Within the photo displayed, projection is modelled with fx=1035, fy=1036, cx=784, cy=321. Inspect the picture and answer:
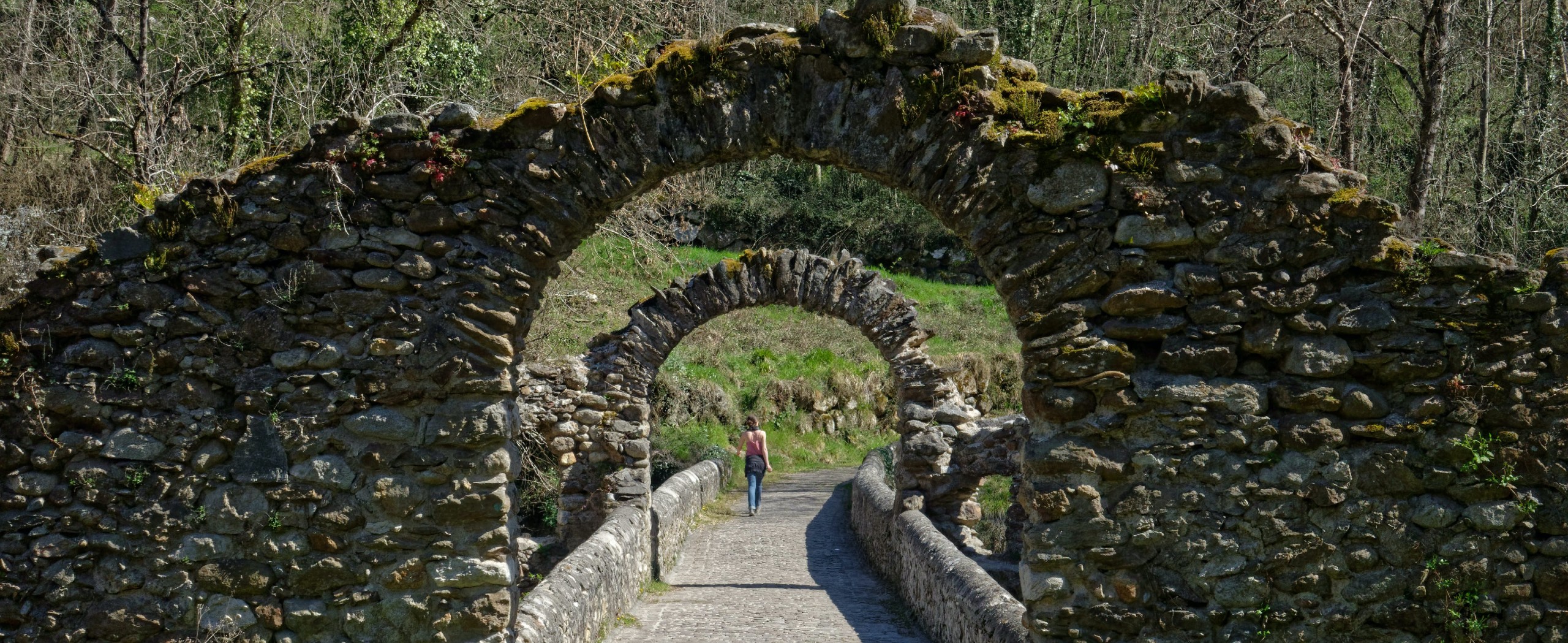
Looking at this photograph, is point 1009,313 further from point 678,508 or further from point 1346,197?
point 678,508

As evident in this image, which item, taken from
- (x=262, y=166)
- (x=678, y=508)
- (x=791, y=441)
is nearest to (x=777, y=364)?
(x=791, y=441)

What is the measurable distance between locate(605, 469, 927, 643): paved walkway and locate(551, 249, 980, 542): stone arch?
1288mm

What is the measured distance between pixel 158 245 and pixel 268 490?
1295mm

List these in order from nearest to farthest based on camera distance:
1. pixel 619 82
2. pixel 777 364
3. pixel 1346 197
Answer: pixel 1346 197 → pixel 619 82 → pixel 777 364

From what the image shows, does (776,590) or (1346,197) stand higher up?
(1346,197)

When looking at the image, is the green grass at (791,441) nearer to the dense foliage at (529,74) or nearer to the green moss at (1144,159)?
the dense foliage at (529,74)

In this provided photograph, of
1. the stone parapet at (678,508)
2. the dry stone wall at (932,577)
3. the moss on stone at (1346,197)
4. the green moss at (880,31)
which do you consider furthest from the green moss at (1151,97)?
the stone parapet at (678,508)

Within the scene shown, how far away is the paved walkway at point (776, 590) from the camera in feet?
27.3

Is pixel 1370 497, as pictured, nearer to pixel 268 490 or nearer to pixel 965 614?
pixel 965 614

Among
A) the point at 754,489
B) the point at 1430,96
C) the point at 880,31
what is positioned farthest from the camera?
the point at 754,489

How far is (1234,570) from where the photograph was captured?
4.50 m

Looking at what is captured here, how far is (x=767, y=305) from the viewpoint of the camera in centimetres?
1187

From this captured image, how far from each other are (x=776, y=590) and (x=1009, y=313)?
6.21 meters

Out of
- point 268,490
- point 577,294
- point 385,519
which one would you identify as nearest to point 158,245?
point 268,490
